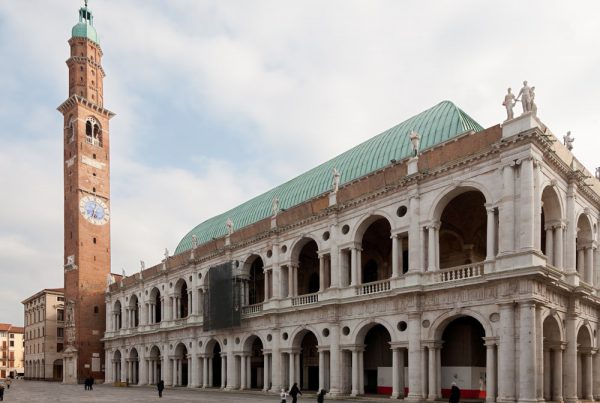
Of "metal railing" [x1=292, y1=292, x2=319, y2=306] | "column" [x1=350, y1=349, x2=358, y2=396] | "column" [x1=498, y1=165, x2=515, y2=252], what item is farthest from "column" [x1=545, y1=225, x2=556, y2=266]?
"metal railing" [x1=292, y1=292, x2=319, y2=306]

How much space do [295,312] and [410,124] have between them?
15.0 m

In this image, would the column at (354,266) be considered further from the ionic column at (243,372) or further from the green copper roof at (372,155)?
the ionic column at (243,372)

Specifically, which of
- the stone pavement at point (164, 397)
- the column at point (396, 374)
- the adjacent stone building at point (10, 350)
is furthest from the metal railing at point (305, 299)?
the adjacent stone building at point (10, 350)

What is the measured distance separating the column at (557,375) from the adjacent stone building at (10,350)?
119576 mm

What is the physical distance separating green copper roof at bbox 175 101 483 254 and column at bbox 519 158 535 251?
9.43 meters

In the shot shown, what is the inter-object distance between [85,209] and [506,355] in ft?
177

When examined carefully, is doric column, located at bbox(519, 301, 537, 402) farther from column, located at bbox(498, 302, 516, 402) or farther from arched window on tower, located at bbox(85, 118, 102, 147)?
arched window on tower, located at bbox(85, 118, 102, 147)

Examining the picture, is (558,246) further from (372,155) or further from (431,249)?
(372,155)

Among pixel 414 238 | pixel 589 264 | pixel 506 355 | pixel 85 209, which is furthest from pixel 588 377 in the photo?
pixel 85 209

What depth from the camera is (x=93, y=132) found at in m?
65.9

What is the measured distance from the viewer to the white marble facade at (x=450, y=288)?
2206 centimetres

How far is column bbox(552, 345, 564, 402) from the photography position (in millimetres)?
23312

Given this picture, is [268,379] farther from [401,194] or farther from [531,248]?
[531,248]

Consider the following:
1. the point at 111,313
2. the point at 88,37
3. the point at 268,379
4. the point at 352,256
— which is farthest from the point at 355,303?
the point at 88,37
